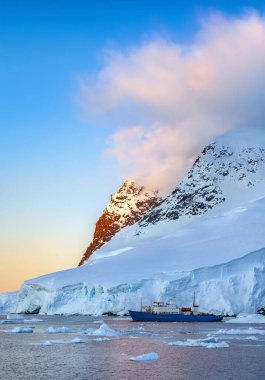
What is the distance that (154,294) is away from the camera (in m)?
61.1

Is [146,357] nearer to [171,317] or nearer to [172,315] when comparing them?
[172,315]

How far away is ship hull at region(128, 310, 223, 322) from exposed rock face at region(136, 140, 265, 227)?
77768 mm

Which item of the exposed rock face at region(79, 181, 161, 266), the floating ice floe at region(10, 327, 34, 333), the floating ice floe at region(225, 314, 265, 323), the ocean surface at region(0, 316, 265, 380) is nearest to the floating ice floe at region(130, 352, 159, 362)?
the ocean surface at region(0, 316, 265, 380)

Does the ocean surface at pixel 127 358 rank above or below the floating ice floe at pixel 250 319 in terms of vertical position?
below

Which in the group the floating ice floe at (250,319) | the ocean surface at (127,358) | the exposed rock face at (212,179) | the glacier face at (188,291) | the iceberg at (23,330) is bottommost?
the ocean surface at (127,358)

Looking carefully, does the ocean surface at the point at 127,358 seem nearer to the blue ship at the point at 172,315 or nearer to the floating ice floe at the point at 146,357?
the floating ice floe at the point at 146,357

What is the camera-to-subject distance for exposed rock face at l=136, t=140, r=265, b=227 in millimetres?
133500

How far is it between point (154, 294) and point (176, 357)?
37.3 m

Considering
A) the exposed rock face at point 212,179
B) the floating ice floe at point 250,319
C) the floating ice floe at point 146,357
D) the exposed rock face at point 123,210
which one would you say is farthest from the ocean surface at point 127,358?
the exposed rock face at point 123,210

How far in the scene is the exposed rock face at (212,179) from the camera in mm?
133500

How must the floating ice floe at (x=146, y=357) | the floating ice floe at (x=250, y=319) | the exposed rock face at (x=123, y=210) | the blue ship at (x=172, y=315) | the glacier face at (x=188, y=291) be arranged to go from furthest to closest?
the exposed rock face at (x=123, y=210) → the glacier face at (x=188, y=291) → the blue ship at (x=172, y=315) → the floating ice floe at (x=250, y=319) → the floating ice floe at (x=146, y=357)

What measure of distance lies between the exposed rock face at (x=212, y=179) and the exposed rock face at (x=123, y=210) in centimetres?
3467

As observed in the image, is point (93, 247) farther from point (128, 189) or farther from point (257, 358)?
point (257, 358)

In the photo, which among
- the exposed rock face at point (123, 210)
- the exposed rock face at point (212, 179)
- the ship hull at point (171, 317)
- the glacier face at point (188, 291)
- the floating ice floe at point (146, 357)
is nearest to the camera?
the floating ice floe at point (146, 357)
